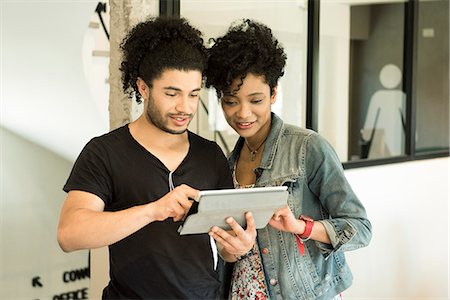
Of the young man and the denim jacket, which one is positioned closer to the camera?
the young man

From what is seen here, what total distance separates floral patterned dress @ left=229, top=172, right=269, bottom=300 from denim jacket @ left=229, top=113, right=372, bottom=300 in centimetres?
2

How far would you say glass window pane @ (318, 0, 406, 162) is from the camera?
16.3ft

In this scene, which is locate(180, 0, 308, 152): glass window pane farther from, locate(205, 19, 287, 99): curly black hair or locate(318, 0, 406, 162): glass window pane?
locate(205, 19, 287, 99): curly black hair

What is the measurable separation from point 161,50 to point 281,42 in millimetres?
2146

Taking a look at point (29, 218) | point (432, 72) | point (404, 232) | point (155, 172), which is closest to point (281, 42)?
point (404, 232)

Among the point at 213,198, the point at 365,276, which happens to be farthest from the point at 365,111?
the point at 213,198

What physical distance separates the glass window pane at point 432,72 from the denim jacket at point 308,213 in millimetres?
3167

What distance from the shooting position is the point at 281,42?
3625 mm

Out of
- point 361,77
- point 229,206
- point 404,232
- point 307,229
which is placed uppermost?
point 361,77

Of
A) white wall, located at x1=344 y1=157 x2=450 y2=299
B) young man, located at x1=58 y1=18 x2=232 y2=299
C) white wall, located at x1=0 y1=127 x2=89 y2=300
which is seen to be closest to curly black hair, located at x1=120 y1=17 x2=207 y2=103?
young man, located at x1=58 y1=18 x2=232 y2=299

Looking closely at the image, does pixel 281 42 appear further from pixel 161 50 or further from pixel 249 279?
pixel 161 50

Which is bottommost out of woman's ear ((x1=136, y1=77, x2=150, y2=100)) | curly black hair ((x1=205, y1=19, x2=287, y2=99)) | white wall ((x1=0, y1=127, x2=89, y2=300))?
white wall ((x1=0, y1=127, x2=89, y2=300))

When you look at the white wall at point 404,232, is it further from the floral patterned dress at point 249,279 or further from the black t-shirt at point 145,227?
the black t-shirt at point 145,227

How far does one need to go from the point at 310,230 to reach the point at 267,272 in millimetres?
207
